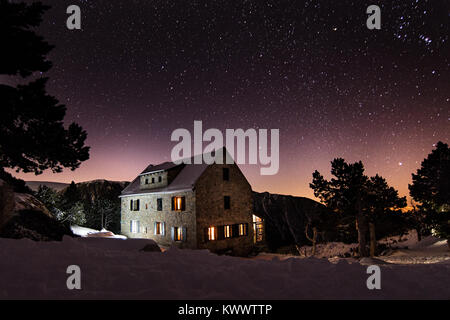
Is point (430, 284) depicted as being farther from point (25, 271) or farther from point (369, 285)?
point (25, 271)

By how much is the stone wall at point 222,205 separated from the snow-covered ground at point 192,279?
14.9 meters

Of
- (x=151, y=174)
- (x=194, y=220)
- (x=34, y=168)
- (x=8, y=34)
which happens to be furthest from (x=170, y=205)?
(x=8, y=34)

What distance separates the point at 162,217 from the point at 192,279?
64.4 ft

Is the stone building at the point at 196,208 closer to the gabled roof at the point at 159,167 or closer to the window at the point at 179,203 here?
the window at the point at 179,203

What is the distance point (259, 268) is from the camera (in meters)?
5.38

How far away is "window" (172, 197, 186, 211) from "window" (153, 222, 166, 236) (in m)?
2.44

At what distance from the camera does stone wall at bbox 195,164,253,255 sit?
2083 cm

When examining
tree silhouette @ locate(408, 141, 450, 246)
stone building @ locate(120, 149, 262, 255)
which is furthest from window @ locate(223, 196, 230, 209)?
tree silhouette @ locate(408, 141, 450, 246)

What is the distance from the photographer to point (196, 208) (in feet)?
66.9

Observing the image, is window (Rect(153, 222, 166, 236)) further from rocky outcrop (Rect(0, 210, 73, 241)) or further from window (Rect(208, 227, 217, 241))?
rocky outcrop (Rect(0, 210, 73, 241))

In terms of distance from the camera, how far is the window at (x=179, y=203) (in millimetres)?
21344

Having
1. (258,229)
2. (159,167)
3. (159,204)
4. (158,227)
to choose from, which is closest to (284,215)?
(258,229)

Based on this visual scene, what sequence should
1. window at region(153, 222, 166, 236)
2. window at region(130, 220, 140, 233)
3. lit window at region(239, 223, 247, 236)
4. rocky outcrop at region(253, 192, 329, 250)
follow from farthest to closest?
rocky outcrop at region(253, 192, 329, 250), window at region(130, 220, 140, 233), lit window at region(239, 223, 247, 236), window at region(153, 222, 166, 236)

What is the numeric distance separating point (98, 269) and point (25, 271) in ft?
4.34
